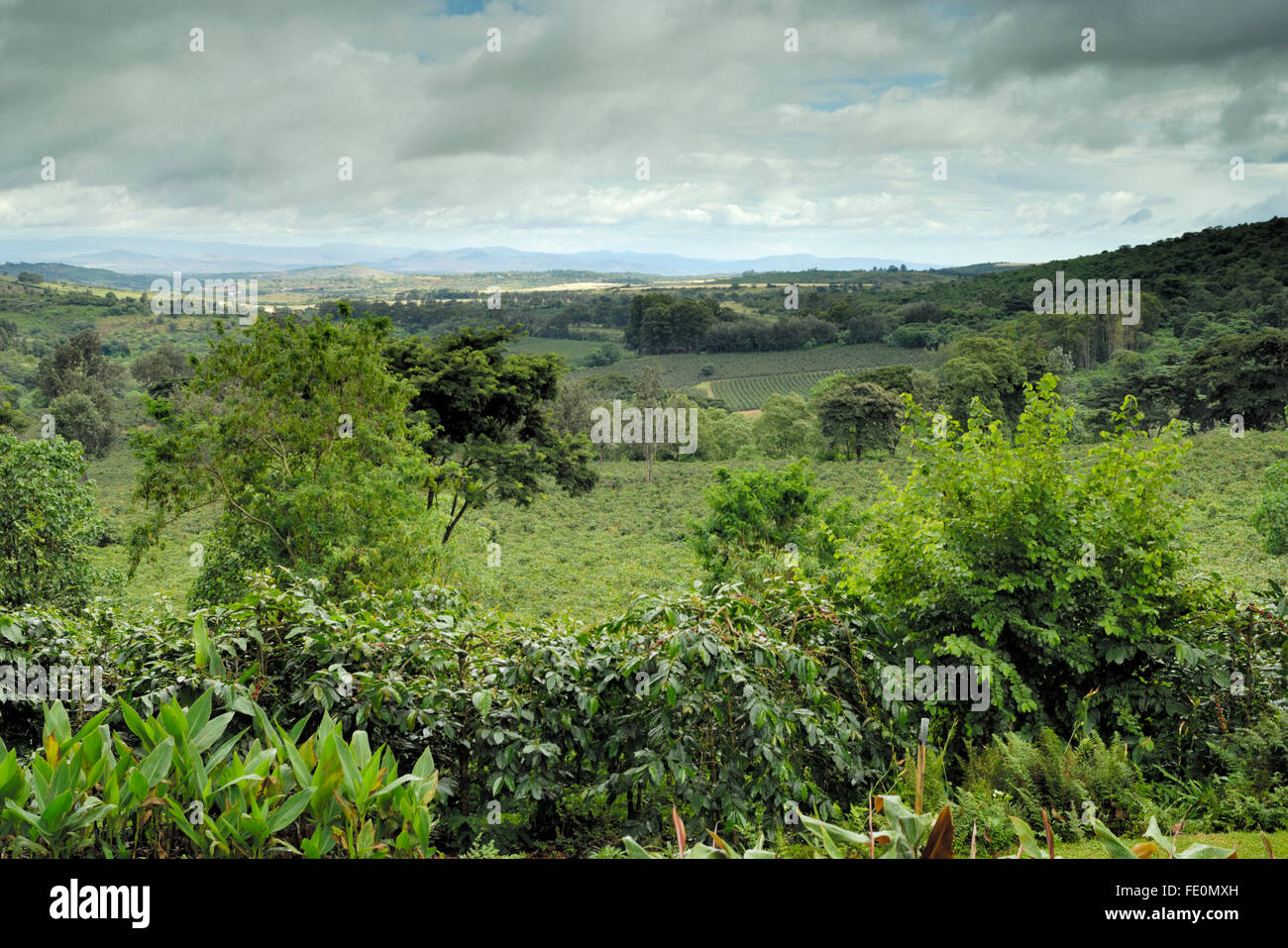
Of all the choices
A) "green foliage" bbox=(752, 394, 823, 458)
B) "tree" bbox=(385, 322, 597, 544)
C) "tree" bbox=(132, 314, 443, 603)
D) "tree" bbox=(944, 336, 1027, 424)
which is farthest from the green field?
"tree" bbox=(132, 314, 443, 603)

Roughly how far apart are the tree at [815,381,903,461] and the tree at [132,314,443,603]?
165 feet

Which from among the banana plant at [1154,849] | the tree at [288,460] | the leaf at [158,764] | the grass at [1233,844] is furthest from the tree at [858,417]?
the leaf at [158,764]

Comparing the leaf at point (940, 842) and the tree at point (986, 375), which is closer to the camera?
the leaf at point (940, 842)

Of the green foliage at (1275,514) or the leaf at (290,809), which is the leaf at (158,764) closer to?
the leaf at (290,809)

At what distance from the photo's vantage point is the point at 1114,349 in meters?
85.6

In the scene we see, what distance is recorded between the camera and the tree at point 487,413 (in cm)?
2102

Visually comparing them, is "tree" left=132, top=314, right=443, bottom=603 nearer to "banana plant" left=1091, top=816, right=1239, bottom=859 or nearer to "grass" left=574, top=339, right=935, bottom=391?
"banana plant" left=1091, top=816, right=1239, bottom=859

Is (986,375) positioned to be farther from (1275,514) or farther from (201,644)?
(201,644)

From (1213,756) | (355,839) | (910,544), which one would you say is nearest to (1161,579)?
(1213,756)

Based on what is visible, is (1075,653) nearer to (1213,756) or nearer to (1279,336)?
(1213,756)

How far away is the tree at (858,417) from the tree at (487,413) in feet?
133

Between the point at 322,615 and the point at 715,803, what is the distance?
2543mm

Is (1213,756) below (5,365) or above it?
below

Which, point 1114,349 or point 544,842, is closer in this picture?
point 544,842
